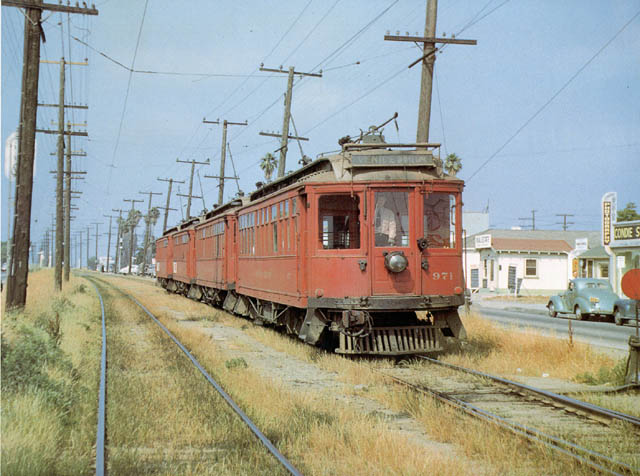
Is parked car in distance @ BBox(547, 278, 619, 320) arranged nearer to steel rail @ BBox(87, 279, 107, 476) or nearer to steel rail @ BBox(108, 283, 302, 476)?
steel rail @ BBox(108, 283, 302, 476)

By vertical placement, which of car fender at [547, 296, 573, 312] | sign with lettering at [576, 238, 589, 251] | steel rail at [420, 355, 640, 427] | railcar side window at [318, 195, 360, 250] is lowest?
steel rail at [420, 355, 640, 427]

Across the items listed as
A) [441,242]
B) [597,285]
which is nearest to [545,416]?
[441,242]

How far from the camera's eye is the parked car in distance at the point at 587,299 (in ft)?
82.1

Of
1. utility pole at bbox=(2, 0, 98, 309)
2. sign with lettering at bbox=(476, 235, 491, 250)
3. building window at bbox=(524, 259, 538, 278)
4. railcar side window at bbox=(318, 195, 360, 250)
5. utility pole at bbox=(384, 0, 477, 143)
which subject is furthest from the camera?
sign with lettering at bbox=(476, 235, 491, 250)

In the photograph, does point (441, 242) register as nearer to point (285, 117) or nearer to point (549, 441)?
point (549, 441)

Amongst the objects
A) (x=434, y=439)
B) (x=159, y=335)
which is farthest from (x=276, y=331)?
(x=434, y=439)

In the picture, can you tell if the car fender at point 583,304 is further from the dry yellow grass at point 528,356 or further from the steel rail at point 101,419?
the steel rail at point 101,419

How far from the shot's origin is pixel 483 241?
4725cm

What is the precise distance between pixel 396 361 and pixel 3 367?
6523 millimetres

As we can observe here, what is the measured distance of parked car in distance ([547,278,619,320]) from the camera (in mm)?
25016

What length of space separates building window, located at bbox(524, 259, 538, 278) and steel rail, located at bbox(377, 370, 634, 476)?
1562 inches

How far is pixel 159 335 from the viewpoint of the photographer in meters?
15.7

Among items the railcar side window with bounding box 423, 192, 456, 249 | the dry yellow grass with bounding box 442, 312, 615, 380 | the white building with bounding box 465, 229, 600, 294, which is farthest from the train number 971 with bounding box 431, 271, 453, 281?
the white building with bounding box 465, 229, 600, 294

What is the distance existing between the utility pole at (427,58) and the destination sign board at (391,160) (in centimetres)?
441
